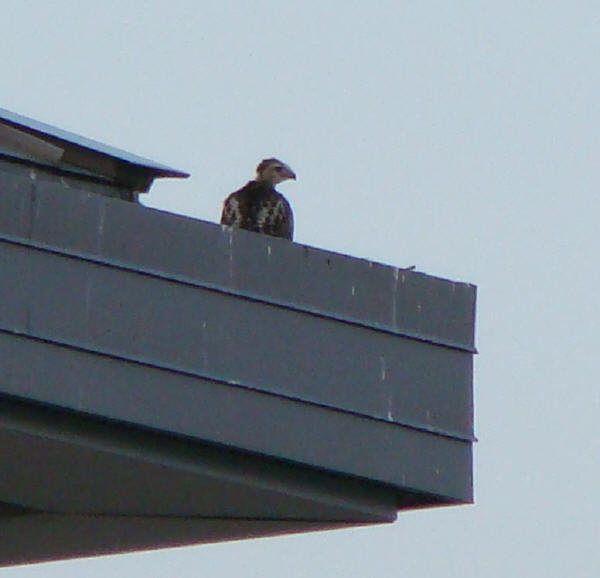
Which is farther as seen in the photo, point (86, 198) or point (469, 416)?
point (469, 416)

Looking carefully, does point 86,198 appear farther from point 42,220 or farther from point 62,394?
point 62,394

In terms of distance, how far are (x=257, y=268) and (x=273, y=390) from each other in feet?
1.92

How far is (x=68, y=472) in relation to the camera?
11.5 meters

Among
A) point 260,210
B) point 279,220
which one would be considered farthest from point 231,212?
point 279,220

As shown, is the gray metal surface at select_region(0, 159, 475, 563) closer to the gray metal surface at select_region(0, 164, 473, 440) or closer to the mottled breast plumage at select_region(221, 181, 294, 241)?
the gray metal surface at select_region(0, 164, 473, 440)

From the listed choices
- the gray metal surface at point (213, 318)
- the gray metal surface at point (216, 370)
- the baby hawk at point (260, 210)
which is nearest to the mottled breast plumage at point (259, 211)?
the baby hawk at point (260, 210)

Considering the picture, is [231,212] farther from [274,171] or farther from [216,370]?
[216,370]

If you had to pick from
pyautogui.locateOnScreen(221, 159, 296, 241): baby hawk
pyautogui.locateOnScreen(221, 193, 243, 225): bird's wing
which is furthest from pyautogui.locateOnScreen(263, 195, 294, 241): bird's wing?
pyautogui.locateOnScreen(221, 193, 243, 225): bird's wing

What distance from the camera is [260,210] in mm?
14680

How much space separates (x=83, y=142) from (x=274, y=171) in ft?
8.39

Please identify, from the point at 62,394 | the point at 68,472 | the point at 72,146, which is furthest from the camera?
the point at 72,146

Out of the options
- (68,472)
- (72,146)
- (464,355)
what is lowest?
(68,472)

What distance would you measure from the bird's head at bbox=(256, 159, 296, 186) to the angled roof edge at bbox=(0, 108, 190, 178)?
188cm

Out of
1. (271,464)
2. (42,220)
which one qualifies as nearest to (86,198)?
(42,220)
